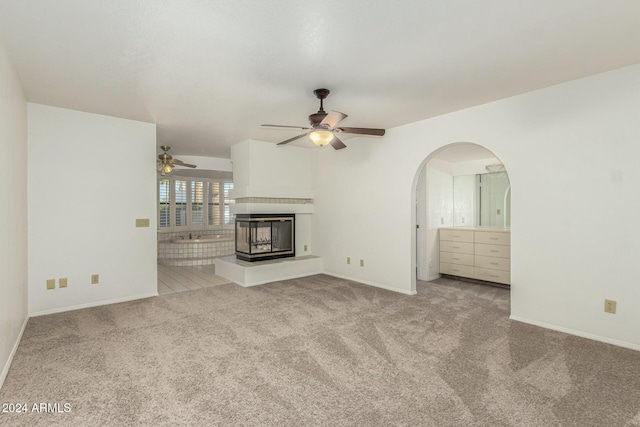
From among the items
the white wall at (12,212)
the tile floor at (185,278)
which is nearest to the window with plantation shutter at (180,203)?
the tile floor at (185,278)

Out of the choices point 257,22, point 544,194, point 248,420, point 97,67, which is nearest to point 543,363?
point 544,194

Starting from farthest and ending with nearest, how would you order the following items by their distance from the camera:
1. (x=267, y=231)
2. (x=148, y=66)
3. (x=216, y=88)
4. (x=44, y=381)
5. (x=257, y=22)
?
(x=267, y=231) → (x=216, y=88) → (x=148, y=66) → (x=44, y=381) → (x=257, y=22)

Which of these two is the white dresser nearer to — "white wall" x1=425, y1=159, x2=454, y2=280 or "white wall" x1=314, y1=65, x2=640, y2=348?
"white wall" x1=425, y1=159, x2=454, y2=280

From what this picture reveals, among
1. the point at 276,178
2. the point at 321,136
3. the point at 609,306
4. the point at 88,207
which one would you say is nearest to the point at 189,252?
the point at 276,178

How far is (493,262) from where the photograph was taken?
16.3 ft

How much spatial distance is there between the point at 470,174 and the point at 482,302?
288 cm

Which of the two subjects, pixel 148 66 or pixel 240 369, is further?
pixel 148 66

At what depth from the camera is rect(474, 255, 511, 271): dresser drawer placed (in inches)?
190

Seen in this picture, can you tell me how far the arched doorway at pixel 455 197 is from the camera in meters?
5.41

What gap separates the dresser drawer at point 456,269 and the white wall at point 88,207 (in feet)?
15.1

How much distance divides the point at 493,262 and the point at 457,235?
701mm

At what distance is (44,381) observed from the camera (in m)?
2.21

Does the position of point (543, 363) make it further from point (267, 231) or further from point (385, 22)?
point (267, 231)

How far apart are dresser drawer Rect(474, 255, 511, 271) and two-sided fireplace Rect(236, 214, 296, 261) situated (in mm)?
3135
